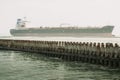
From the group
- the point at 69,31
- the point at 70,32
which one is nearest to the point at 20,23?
the point at 70,32

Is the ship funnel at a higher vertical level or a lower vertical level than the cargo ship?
higher

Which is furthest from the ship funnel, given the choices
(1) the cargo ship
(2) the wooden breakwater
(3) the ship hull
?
(2) the wooden breakwater

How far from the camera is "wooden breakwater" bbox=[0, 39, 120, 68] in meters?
26.2

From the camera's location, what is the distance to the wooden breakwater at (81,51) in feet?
86.1

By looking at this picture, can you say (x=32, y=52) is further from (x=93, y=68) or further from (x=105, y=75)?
(x=105, y=75)

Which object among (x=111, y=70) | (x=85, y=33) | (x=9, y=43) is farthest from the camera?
(x=85, y=33)

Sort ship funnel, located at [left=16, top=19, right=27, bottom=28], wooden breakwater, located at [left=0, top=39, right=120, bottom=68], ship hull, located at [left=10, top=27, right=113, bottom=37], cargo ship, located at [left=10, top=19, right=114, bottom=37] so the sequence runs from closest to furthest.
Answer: wooden breakwater, located at [left=0, top=39, right=120, bottom=68] < cargo ship, located at [left=10, top=19, right=114, bottom=37] < ship hull, located at [left=10, top=27, right=113, bottom=37] < ship funnel, located at [left=16, top=19, right=27, bottom=28]

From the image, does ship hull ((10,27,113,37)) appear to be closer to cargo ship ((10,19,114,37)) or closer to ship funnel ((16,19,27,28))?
cargo ship ((10,19,114,37))

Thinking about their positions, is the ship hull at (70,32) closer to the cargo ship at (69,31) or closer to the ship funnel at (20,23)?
the cargo ship at (69,31)

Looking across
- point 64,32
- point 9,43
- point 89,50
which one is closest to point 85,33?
point 64,32

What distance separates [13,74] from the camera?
70.9 ft

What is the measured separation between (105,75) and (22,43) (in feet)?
80.8

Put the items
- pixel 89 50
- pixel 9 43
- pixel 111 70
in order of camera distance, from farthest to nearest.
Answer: pixel 9 43 < pixel 89 50 < pixel 111 70

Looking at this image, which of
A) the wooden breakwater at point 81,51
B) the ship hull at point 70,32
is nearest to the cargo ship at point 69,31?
the ship hull at point 70,32
